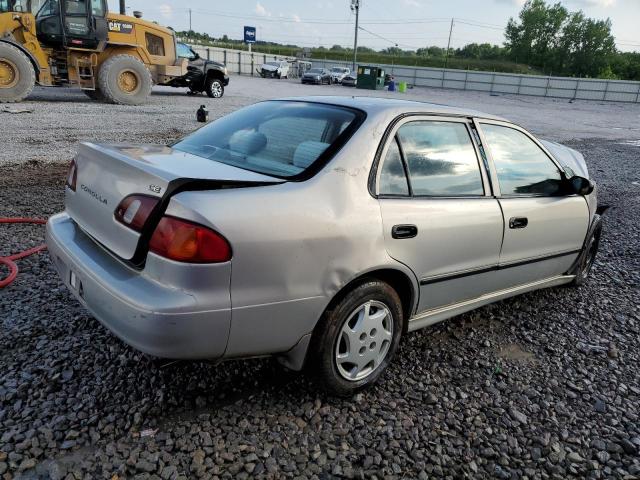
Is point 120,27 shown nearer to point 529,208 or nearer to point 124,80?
point 124,80

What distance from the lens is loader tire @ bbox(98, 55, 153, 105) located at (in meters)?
14.7

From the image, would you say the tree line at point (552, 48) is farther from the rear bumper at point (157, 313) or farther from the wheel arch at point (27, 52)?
the rear bumper at point (157, 313)

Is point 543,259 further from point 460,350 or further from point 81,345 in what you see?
point 81,345

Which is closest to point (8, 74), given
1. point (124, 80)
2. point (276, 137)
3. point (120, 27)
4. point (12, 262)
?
point (124, 80)

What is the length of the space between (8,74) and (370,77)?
106 ft

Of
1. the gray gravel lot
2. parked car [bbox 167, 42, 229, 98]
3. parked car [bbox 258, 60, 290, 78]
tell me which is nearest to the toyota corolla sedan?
the gray gravel lot

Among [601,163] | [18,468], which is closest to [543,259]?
[18,468]

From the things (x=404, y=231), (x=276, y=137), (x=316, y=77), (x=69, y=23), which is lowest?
(x=316, y=77)

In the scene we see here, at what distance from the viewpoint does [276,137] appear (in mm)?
2902

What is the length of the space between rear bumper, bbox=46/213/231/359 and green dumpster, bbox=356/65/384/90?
1629 inches

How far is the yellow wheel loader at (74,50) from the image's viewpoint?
1306 cm

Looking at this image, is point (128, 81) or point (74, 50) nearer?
point (74, 50)

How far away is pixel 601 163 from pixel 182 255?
1191 centimetres

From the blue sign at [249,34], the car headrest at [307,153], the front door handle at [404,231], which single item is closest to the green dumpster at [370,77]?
the blue sign at [249,34]
